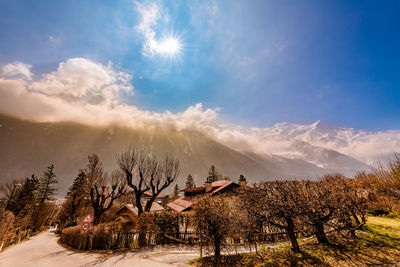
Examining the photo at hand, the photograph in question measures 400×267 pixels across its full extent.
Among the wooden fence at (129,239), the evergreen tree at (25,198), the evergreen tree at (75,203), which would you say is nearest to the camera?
the wooden fence at (129,239)

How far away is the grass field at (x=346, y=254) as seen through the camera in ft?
23.3

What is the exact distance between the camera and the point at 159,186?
2345 centimetres

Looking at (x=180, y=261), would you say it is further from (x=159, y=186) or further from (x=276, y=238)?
(x=159, y=186)

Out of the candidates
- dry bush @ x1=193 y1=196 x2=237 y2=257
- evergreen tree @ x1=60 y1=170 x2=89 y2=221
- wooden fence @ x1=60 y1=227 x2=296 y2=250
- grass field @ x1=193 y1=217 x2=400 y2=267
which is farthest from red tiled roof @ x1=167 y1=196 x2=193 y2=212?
evergreen tree @ x1=60 y1=170 x2=89 y2=221

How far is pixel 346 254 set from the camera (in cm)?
769

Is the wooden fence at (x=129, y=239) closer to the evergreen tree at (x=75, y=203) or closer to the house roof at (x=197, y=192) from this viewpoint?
the house roof at (x=197, y=192)

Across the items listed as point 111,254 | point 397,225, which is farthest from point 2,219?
point 397,225

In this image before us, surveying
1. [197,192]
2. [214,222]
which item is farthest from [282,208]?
[197,192]

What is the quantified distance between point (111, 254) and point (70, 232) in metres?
9.80

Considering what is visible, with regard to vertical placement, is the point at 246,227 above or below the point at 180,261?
above

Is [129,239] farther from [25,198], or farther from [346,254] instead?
[25,198]

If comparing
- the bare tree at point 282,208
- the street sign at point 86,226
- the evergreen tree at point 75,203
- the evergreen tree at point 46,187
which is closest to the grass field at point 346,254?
the bare tree at point 282,208

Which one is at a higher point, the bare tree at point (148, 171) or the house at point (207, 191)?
the bare tree at point (148, 171)

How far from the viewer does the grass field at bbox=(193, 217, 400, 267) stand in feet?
23.3
